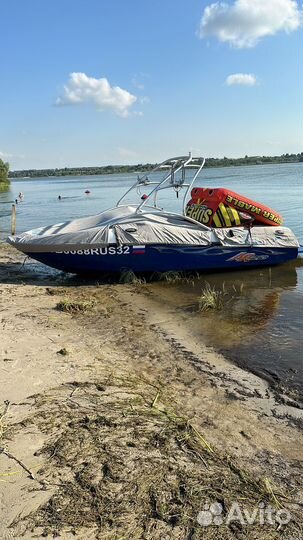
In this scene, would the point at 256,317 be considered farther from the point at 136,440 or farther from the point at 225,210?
the point at 136,440

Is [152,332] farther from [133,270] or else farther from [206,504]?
[206,504]

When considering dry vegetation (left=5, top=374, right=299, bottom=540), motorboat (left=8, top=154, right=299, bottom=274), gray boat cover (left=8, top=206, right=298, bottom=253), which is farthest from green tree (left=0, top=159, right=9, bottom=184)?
dry vegetation (left=5, top=374, right=299, bottom=540)

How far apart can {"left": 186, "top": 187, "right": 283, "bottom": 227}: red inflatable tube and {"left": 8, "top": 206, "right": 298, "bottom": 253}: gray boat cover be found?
32 centimetres

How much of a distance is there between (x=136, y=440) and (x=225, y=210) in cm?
793

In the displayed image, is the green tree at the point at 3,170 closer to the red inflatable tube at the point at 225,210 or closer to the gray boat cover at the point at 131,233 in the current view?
the gray boat cover at the point at 131,233

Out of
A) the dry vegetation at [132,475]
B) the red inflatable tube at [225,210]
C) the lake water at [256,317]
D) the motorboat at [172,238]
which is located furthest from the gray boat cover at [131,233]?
the dry vegetation at [132,475]

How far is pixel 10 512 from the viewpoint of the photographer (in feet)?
9.31

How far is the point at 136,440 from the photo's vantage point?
3703 mm

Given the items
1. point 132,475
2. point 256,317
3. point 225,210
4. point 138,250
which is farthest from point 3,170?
point 132,475

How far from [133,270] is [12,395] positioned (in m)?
5.92

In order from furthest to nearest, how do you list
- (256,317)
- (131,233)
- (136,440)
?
(131,233)
(256,317)
(136,440)

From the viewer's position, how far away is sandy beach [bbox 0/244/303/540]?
284 centimetres

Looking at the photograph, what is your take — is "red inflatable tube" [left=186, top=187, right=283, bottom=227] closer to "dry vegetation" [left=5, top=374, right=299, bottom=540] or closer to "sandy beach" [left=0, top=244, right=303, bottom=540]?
"sandy beach" [left=0, top=244, right=303, bottom=540]

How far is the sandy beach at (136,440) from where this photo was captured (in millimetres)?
2836
